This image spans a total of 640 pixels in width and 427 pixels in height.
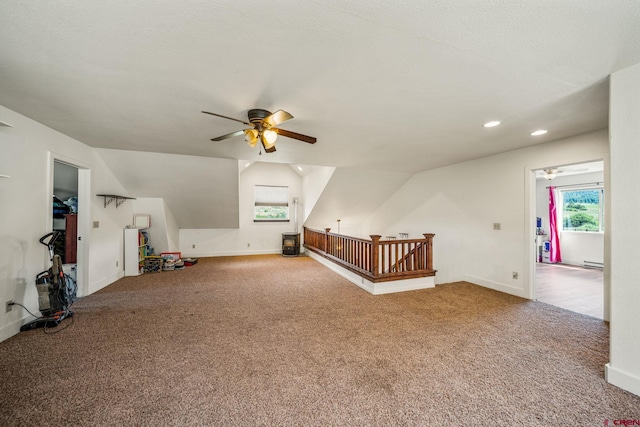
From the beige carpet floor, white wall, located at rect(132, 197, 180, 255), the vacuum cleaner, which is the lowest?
the beige carpet floor

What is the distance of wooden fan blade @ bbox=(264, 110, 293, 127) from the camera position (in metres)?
2.14

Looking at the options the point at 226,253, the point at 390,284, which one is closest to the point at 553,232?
the point at 390,284

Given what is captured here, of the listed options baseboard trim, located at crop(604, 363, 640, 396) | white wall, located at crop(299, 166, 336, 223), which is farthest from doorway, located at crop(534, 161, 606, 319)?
white wall, located at crop(299, 166, 336, 223)

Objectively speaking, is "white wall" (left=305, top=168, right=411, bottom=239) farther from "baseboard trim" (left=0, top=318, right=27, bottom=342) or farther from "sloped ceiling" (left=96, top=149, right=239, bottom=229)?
"baseboard trim" (left=0, top=318, right=27, bottom=342)

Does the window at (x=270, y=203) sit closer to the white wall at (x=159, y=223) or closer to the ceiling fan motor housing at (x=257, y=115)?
the white wall at (x=159, y=223)

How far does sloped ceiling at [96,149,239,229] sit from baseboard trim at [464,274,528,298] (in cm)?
510

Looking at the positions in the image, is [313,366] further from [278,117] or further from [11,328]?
[11,328]

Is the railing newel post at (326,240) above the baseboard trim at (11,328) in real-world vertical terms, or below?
above

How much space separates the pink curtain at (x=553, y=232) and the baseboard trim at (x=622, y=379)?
6.55m

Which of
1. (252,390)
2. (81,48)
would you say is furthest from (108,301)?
(81,48)

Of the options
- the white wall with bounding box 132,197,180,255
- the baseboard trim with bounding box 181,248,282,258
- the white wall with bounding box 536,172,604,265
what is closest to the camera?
the white wall with bounding box 132,197,180,255

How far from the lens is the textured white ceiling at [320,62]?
1282 mm

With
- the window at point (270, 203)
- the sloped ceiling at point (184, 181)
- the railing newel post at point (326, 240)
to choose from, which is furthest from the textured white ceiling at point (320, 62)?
the window at point (270, 203)

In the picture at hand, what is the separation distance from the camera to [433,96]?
7.22 feet
